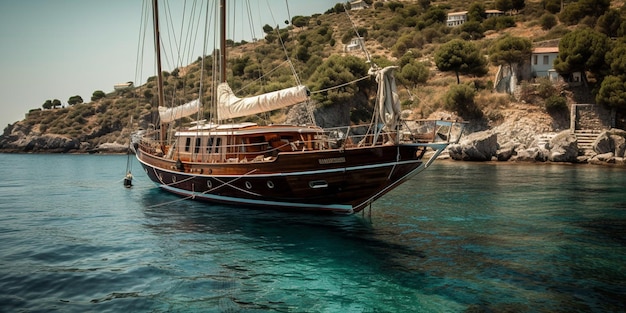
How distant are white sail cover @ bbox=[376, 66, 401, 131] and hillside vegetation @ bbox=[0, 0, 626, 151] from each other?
8.31 metres

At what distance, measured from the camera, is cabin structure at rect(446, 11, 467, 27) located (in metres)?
83.2

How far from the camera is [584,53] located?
47906 mm

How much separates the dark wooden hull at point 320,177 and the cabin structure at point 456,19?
74.0 metres

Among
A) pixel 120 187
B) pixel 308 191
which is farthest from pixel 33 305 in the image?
pixel 120 187

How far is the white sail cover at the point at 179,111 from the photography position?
80.5ft

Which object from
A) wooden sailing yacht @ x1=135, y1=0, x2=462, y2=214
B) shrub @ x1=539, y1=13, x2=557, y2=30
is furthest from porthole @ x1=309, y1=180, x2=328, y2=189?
shrub @ x1=539, y1=13, x2=557, y2=30

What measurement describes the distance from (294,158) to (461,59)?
1799 inches

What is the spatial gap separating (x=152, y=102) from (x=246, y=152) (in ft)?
257

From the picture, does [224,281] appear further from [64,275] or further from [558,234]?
[558,234]

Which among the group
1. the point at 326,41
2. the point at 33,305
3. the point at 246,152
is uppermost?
the point at 326,41

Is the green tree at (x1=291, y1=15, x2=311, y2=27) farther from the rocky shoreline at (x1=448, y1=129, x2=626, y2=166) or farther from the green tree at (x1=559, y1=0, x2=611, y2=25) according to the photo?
the rocky shoreline at (x1=448, y1=129, x2=626, y2=166)

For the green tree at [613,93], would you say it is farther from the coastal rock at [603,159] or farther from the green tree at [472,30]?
the green tree at [472,30]

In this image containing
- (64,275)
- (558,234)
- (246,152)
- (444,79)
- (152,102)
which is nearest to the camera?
(64,275)

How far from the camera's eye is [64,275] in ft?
35.8
